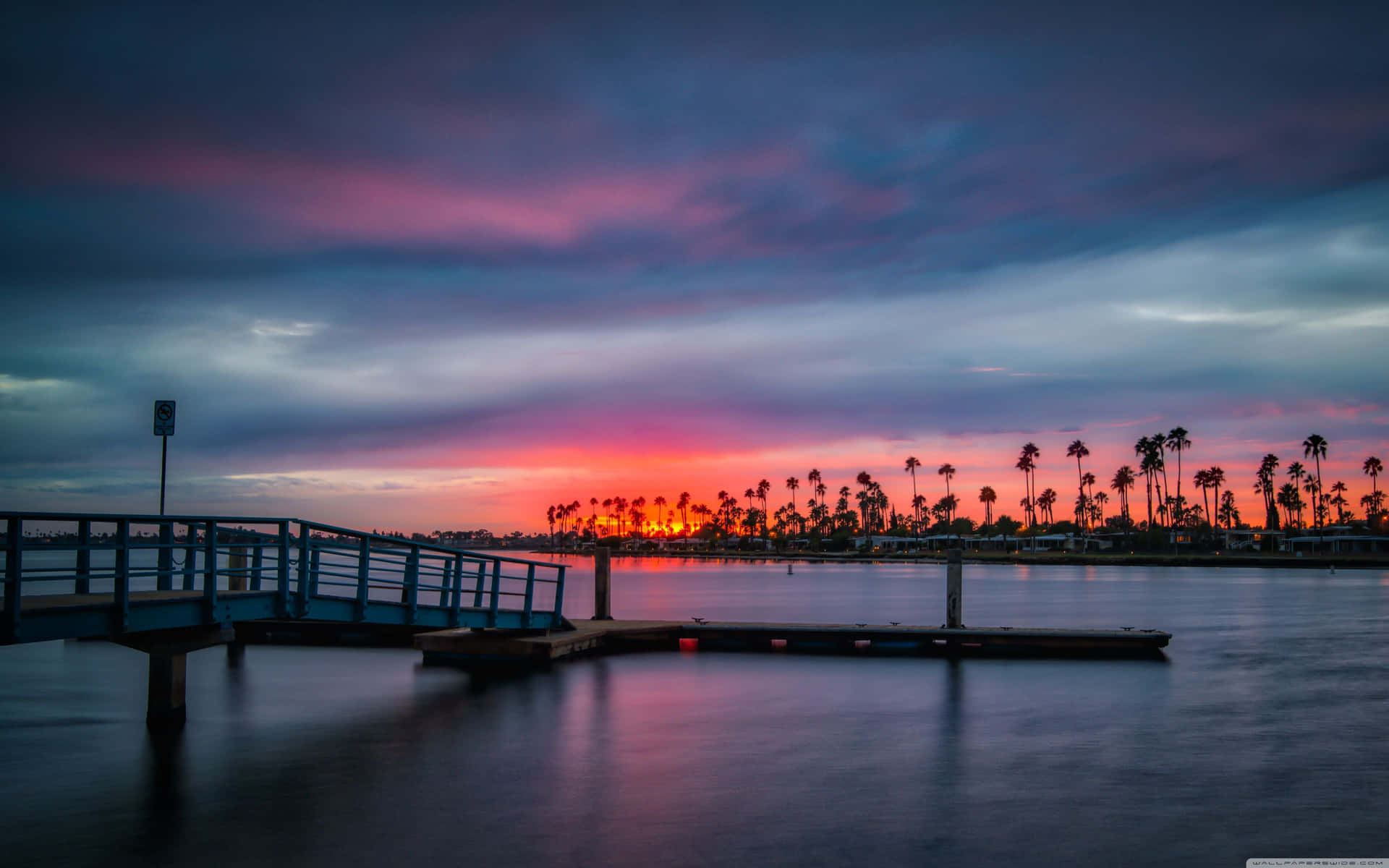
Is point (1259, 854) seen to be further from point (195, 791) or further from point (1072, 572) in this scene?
point (1072, 572)

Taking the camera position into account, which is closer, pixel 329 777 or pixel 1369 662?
pixel 329 777

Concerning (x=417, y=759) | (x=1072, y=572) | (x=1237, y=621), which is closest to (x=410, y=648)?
(x=417, y=759)

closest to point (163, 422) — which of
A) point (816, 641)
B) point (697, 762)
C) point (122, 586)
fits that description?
point (122, 586)

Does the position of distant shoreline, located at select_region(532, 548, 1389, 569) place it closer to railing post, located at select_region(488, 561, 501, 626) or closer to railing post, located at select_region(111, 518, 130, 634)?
railing post, located at select_region(488, 561, 501, 626)

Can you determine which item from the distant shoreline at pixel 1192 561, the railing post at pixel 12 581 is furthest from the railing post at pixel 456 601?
the distant shoreline at pixel 1192 561

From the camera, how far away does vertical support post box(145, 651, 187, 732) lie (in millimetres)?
15188

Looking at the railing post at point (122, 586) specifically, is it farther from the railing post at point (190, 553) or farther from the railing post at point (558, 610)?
the railing post at point (558, 610)

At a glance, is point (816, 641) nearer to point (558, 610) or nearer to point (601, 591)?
point (601, 591)

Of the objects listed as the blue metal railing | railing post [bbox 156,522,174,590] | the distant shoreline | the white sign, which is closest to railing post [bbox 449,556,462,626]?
the blue metal railing

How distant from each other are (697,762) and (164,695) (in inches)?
332

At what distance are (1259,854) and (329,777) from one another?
10.2 m

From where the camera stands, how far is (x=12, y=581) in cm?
1077

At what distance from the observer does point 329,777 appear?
12.1m

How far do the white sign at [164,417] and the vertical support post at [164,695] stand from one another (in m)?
3.55
